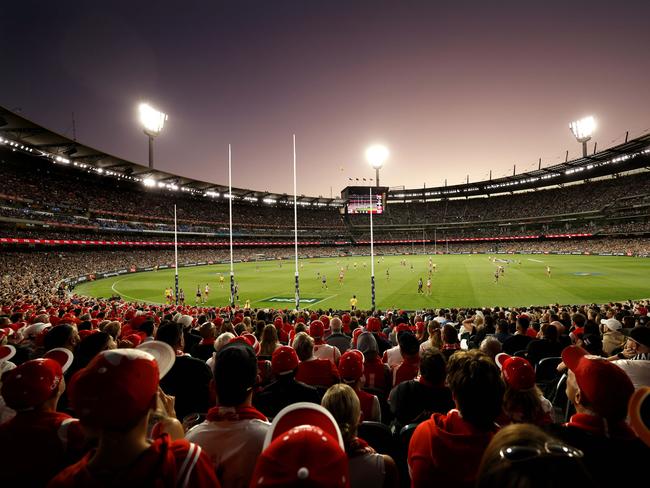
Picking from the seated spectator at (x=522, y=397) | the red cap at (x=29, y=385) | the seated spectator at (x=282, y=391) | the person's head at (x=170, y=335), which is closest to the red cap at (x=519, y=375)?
the seated spectator at (x=522, y=397)

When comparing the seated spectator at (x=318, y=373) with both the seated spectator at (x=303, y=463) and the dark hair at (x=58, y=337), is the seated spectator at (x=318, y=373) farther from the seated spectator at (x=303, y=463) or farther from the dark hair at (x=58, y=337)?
the dark hair at (x=58, y=337)

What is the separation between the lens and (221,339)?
6891 mm

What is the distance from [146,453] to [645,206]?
106m

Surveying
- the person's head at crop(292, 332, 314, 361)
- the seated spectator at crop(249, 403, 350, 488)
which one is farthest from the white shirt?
the person's head at crop(292, 332, 314, 361)

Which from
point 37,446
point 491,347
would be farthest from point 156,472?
point 491,347

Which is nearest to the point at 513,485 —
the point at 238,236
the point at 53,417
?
the point at 53,417

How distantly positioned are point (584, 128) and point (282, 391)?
97.5m

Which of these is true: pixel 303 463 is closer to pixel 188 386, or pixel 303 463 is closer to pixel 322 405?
pixel 322 405

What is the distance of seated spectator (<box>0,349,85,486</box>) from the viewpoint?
7.71 ft

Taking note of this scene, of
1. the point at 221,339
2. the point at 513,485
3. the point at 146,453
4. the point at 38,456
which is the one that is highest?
the point at 513,485

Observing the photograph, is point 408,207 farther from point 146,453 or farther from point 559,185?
point 146,453

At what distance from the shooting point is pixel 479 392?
2436 mm

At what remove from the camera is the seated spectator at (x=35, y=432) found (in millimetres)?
2350

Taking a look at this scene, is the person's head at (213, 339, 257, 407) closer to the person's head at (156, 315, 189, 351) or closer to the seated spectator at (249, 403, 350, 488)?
the seated spectator at (249, 403, 350, 488)
